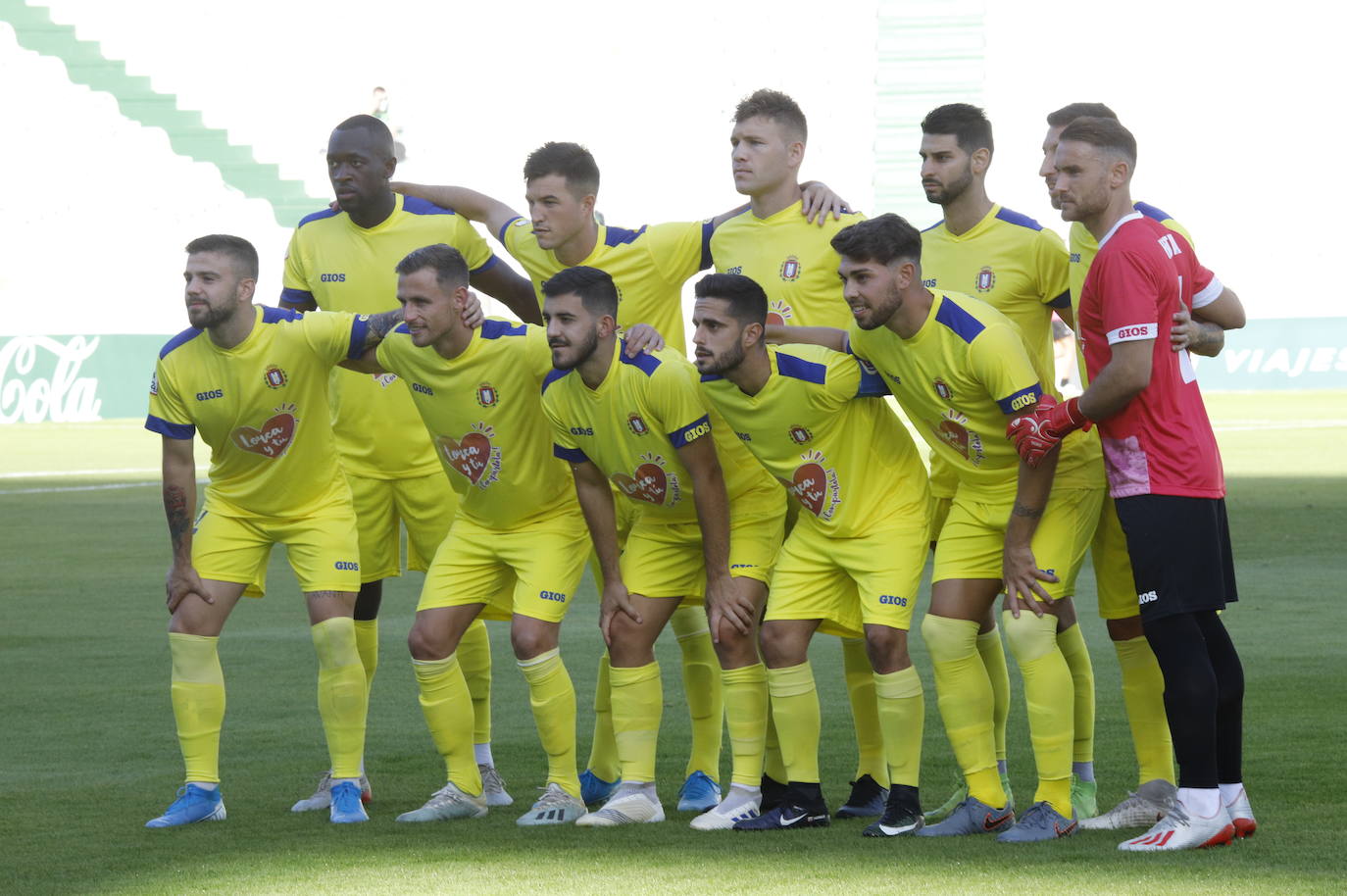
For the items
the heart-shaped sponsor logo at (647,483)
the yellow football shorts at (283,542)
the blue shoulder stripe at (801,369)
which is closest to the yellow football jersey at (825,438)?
the blue shoulder stripe at (801,369)

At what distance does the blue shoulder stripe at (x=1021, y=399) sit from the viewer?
515 centimetres

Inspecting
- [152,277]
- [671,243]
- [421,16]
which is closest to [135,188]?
[152,277]

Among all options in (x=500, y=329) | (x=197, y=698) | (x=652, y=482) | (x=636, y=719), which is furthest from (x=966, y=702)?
(x=197, y=698)

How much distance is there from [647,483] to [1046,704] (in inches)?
57.7

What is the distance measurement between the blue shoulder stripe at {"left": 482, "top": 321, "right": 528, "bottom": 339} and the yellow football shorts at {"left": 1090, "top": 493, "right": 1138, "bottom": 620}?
2007 mm

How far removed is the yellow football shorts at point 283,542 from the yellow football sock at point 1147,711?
2554mm

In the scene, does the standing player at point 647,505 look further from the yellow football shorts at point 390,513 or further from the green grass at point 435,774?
the yellow football shorts at point 390,513

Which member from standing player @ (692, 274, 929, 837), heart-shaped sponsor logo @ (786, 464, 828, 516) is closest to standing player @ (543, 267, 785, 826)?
standing player @ (692, 274, 929, 837)

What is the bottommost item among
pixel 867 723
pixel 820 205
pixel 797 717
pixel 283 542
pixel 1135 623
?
pixel 867 723

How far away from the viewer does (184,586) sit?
5938 mm

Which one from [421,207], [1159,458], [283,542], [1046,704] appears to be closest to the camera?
[1159,458]

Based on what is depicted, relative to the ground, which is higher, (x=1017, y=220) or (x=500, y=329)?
(x=1017, y=220)

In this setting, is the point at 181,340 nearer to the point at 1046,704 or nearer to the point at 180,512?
the point at 180,512

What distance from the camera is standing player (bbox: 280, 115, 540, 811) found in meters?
6.63
